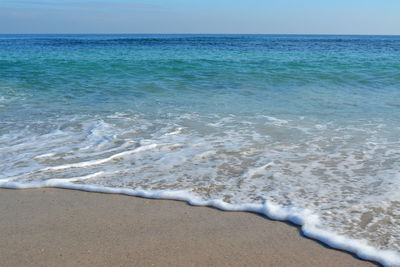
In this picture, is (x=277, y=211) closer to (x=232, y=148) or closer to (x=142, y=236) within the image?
(x=142, y=236)

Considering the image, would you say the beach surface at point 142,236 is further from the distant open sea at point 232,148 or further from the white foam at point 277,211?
the distant open sea at point 232,148

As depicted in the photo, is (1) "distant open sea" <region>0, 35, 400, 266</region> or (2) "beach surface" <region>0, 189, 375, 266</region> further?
(1) "distant open sea" <region>0, 35, 400, 266</region>

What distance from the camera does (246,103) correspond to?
8.91 metres

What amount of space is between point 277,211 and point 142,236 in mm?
1099

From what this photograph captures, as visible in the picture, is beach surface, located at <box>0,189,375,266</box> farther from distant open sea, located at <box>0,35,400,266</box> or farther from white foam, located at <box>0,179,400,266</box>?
distant open sea, located at <box>0,35,400,266</box>

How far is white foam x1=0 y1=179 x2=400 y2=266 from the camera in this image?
284cm

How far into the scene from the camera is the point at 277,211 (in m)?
3.54

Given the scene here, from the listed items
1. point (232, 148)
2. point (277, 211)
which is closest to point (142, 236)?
point (277, 211)

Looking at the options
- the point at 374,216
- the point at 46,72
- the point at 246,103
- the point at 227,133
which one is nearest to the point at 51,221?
the point at 374,216

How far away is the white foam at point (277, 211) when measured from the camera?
2842mm

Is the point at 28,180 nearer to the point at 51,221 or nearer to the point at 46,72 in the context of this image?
the point at 51,221

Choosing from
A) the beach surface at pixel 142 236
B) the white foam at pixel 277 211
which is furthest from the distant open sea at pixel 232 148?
the beach surface at pixel 142 236

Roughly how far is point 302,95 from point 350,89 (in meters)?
1.80

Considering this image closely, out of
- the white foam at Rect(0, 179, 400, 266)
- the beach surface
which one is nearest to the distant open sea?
the white foam at Rect(0, 179, 400, 266)
